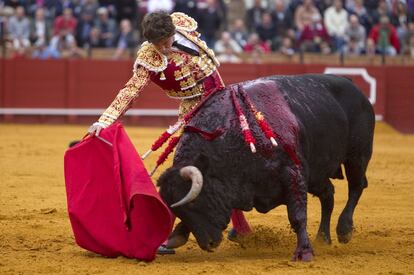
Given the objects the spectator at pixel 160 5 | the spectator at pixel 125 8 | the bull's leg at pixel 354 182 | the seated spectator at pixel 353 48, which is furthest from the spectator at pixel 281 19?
the bull's leg at pixel 354 182

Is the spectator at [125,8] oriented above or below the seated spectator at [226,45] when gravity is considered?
above

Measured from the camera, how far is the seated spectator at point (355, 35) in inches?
581

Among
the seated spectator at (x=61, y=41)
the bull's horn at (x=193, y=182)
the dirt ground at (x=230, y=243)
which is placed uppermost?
the bull's horn at (x=193, y=182)

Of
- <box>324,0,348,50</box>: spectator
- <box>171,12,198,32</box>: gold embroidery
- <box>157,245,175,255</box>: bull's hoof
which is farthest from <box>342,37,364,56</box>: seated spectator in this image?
<box>157,245,175,255</box>: bull's hoof

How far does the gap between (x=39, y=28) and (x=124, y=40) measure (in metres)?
1.40

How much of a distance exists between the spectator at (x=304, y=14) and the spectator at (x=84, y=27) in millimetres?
3516

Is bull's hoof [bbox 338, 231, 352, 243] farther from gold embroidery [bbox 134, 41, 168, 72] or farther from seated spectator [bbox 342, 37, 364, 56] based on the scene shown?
seated spectator [bbox 342, 37, 364, 56]

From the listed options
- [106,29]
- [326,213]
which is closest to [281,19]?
[106,29]

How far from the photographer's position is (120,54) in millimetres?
14578

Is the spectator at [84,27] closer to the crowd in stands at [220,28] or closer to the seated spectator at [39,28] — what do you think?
the crowd in stands at [220,28]

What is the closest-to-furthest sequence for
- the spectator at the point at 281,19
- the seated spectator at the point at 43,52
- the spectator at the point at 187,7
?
the seated spectator at the point at 43,52 < the spectator at the point at 187,7 < the spectator at the point at 281,19

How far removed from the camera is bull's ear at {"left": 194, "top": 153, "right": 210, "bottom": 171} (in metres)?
4.73

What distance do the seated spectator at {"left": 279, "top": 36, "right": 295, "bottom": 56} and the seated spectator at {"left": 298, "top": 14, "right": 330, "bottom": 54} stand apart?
0.17 m

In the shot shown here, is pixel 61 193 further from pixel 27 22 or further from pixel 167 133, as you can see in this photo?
pixel 27 22
